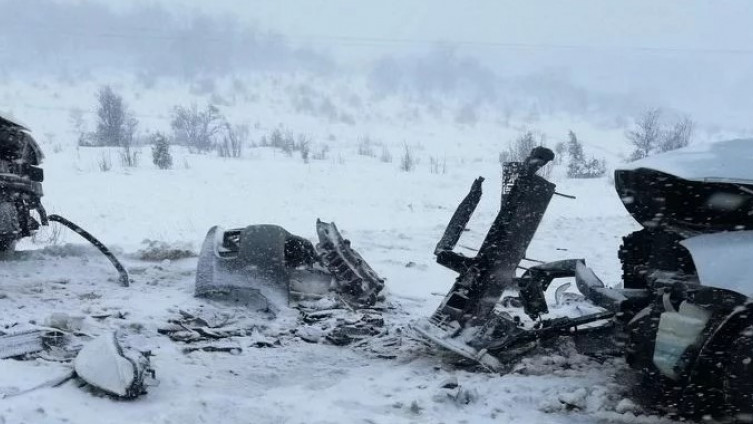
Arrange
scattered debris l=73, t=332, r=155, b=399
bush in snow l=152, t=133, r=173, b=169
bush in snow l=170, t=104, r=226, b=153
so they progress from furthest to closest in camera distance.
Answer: bush in snow l=170, t=104, r=226, b=153 → bush in snow l=152, t=133, r=173, b=169 → scattered debris l=73, t=332, r=155, b=399

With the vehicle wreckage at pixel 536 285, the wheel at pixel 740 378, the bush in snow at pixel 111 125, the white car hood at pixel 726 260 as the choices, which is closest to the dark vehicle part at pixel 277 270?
the vehicle wreckage at pixel 536 285

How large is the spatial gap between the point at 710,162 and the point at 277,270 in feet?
12.3

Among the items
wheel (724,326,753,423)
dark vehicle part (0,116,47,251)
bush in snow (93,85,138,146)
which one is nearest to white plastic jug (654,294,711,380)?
wheel (724,326,753,423)

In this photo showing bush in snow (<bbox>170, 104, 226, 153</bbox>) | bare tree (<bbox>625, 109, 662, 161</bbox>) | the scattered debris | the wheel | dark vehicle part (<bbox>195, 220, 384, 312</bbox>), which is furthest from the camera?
bush in snow (<bbox>170, 104, 226, 153</bbox>)

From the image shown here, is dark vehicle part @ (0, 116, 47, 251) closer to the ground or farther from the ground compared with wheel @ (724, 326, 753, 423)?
farther from the ground

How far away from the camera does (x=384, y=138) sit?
97.6 ft

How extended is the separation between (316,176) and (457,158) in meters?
8.94

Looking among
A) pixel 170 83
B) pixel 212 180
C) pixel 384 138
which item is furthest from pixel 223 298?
pixel 170 83

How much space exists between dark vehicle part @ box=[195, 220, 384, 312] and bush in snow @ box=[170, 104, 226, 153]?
18.8 meters

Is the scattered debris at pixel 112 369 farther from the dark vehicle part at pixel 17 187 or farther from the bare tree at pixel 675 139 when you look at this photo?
the bare tree at pixel 675 139

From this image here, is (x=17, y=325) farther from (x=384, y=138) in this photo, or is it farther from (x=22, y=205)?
(x=384, y=138)

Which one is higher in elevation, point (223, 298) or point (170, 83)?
point (170, 83)

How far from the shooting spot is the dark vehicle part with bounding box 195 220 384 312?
5492mm

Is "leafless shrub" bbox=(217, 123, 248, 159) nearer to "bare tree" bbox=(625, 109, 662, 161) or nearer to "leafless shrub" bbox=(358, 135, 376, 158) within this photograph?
"leafless shrub" bbox=(358, 135, 376, 158)
